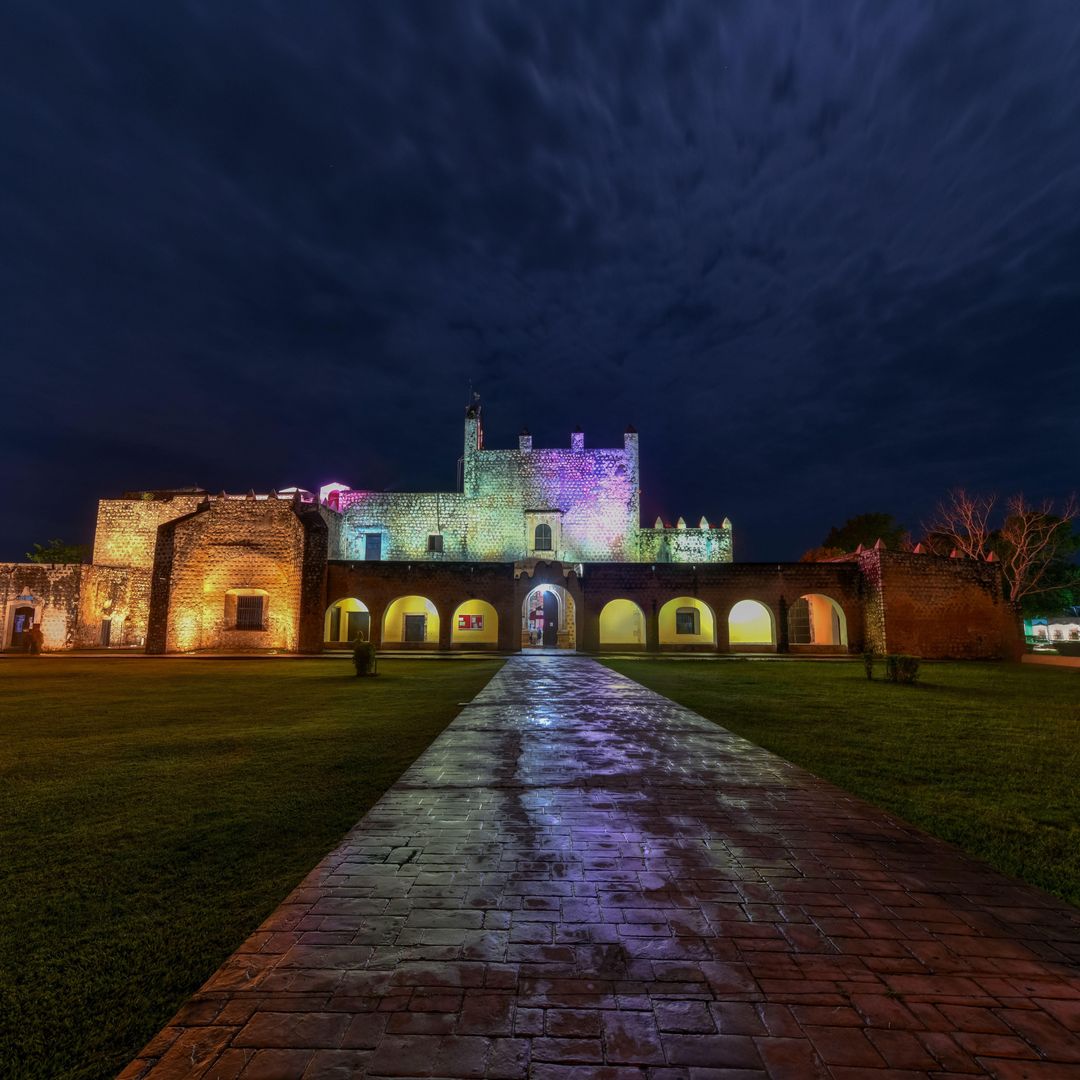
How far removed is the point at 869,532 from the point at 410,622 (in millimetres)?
37187

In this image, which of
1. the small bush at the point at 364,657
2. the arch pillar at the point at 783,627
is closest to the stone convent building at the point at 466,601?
the arch pillar at the point at 783,627

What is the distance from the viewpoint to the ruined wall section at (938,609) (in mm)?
22750

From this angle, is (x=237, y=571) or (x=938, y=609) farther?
(x=237, y=571)

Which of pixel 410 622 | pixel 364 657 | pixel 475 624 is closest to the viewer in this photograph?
pixel 364 657

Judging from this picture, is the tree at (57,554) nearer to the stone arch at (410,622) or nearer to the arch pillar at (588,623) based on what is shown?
the stone arch at (410,622)

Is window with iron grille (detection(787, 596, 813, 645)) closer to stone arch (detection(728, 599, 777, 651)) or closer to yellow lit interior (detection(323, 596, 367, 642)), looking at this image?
stone arch (detection(728, 599, 777, 651))

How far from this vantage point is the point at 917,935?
2.44 metres

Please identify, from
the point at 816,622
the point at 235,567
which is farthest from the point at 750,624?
the point at 235,567

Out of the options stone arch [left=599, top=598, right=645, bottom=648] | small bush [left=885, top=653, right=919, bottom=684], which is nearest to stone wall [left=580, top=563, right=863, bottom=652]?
stone arch [left=599, top=598, right=645, bottom=648]

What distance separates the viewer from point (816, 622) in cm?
2611

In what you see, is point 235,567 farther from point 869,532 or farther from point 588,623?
point 869,532

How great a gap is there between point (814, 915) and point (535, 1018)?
1407 mm

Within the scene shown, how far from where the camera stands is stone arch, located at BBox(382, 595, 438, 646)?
26.9 m

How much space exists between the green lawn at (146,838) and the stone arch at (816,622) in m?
20.5
